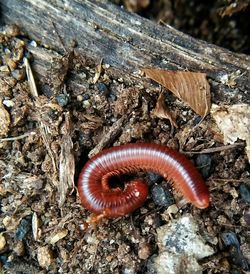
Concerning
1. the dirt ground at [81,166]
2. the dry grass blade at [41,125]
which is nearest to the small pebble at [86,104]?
the dirt ground at [81,166]

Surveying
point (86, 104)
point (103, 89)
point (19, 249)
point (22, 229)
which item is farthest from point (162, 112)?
point (19, 249)

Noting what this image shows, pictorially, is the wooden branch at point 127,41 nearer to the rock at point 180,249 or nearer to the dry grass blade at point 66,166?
the dry grass blade at point 66,166

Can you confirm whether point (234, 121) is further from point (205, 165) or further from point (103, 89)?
point (103, 89)

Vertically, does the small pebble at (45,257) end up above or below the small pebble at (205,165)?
below

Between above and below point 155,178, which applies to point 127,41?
above

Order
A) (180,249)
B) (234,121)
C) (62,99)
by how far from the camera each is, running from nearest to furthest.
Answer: (180,249)
(234,121)
(62,99)

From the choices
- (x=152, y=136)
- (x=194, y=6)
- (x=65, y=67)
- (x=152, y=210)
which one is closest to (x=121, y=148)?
(x=152, y=136)

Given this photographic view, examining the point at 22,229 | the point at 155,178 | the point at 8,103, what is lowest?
the point at 22,229
